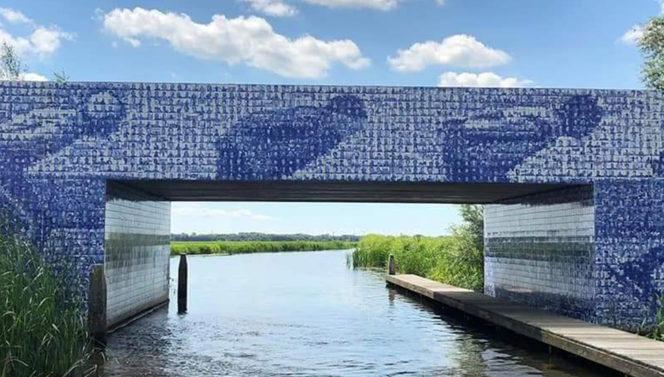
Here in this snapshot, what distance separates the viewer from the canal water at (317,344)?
11.1 m

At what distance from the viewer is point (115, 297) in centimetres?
1448

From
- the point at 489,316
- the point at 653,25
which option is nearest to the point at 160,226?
the point at 489,316

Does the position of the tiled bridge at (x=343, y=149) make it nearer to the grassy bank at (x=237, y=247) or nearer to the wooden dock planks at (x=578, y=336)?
the wooden dock planks at (x=578, y=336)

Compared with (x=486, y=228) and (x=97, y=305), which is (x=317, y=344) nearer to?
(x=97, y=305)

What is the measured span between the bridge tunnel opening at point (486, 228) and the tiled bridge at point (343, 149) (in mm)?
218

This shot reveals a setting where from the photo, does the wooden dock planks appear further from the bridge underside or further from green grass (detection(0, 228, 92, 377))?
green grass (detection(0, 228, 92, 377))

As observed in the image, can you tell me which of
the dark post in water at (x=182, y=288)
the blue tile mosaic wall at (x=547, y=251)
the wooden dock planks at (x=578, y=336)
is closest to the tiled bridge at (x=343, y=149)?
the blue tile mosaic wall at (x=547, y=251)

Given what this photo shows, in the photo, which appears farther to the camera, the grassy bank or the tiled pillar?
the grassy bank

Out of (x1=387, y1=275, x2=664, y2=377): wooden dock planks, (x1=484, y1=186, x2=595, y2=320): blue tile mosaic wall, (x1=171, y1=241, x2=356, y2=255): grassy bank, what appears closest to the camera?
(x1=387, y1=275, x2=664, y2=377): wooden dock planks

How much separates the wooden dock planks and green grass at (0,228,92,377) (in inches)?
236

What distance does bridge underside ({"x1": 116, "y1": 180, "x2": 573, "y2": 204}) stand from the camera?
13836 millimetres

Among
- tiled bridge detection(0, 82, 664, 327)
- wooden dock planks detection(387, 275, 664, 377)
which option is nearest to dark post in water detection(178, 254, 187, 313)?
tiled bridge detection(0, 82, 664, 327)

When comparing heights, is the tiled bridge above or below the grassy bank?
above

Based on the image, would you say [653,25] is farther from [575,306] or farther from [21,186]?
[21,186]
